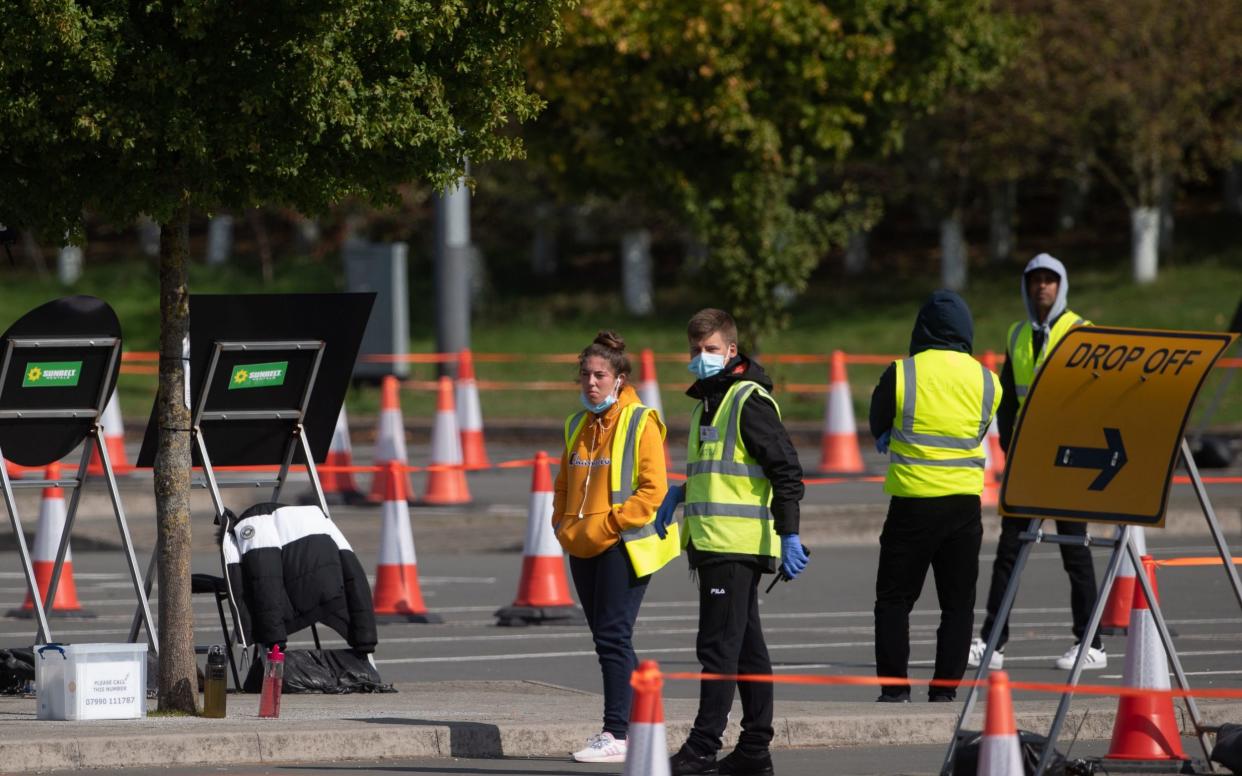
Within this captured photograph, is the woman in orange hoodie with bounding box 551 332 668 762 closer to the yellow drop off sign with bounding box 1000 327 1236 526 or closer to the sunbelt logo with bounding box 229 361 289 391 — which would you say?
the yellow drop off sign with bounding box 1000 327 1236 526

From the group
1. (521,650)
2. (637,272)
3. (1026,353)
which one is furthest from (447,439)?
(637,272)

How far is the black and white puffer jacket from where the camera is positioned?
9.85m

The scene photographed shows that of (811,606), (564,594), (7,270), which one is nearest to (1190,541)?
(811,606)

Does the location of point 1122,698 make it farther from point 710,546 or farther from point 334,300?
point 334,300

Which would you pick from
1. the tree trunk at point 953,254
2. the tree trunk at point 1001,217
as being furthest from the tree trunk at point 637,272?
the tree trunk at point 1001,217

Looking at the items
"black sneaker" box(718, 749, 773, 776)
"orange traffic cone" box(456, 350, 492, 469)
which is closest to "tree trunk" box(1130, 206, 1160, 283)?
"orange traffic cone" box(456, 350, 492, 469)

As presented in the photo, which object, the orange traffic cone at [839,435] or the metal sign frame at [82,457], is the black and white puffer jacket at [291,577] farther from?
the orange traffic cone at [839,435]

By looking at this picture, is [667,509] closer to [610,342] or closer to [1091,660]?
[610,342]

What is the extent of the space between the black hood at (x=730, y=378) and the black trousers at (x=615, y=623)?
2.23 ft

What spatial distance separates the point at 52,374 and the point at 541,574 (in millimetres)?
4135

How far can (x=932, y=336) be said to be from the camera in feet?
31.7

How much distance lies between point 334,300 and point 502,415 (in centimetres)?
1917

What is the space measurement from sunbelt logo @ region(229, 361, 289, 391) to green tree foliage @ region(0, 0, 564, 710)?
0.92m

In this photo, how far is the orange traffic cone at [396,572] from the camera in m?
13.2
